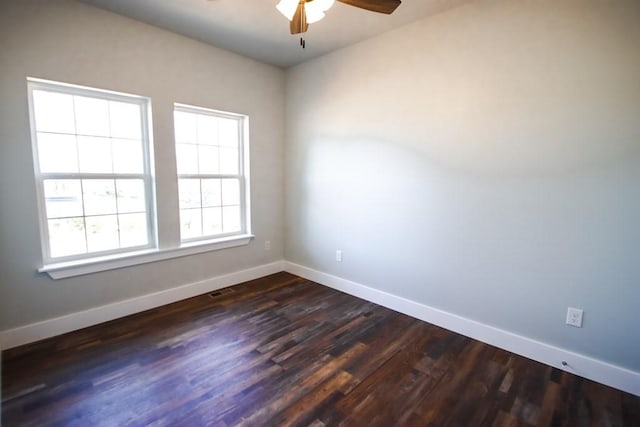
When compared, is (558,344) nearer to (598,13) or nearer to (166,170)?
(598,13)

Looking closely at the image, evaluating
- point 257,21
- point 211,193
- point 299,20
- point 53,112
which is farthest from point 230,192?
point 299,20

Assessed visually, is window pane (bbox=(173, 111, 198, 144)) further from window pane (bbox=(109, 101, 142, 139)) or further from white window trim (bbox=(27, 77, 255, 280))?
window pane (bbox=(109, 101, 142, 139))

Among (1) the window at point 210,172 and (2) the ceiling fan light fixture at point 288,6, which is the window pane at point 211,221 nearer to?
(1) the window at point 210,172

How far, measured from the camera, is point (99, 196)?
102 inches

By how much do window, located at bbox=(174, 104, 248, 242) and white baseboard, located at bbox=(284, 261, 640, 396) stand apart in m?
1.59

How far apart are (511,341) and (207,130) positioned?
11.4 feet

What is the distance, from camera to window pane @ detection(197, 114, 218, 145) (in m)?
3.21

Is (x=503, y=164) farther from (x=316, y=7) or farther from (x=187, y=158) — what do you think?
(x=187, y=158)

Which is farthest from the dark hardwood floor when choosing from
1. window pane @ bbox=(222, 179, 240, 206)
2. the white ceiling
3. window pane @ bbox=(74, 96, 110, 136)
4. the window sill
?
the white ceiling

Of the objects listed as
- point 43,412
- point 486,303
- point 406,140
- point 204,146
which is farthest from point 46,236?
point 486,303

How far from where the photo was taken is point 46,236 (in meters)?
2.35

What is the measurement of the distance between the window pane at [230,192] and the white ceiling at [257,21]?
1450mm

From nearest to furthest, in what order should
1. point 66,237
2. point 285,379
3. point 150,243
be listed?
1. point 285,379
2. point 66,237
3. point 150,243

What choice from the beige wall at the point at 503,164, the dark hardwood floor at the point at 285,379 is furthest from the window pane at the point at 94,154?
the beige wall at the point at 503,164
